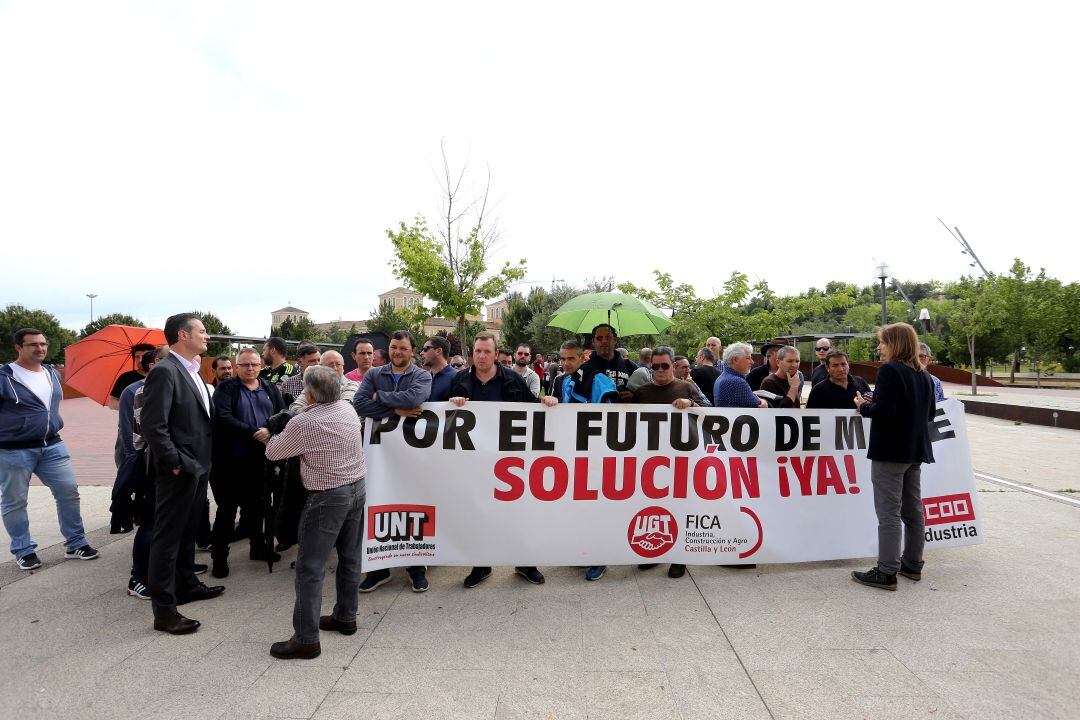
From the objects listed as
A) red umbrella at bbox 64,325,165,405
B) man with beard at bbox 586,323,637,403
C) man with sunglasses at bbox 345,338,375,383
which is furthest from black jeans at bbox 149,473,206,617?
man with beard at bbox 586,323,637,403

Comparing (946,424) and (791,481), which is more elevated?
(946,424)

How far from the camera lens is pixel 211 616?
384 cm

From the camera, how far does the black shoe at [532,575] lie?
4398 millimetres

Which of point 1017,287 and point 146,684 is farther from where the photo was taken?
point 1017,287

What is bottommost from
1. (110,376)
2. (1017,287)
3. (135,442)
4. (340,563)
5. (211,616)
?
(211,616)

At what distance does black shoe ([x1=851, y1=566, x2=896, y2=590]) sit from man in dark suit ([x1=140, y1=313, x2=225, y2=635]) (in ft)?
14.9

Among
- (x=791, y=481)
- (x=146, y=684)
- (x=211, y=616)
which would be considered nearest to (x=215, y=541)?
(x=211, y=616)

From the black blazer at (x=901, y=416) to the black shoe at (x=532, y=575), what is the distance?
262 centimetres

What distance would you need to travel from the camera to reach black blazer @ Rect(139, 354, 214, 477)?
3605 millimetres

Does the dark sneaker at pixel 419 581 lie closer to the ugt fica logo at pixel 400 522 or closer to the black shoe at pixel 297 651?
the ugt fica logo at pixel 400 522

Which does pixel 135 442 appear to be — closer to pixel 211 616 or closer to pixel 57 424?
pixel 57 424

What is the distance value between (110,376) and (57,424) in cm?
86

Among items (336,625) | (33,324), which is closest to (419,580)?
(336,625)

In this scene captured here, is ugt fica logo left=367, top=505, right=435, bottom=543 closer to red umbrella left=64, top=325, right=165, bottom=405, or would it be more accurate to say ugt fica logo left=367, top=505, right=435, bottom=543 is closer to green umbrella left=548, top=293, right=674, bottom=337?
green umbrella left=548, top=293, right=674, bottom=337
